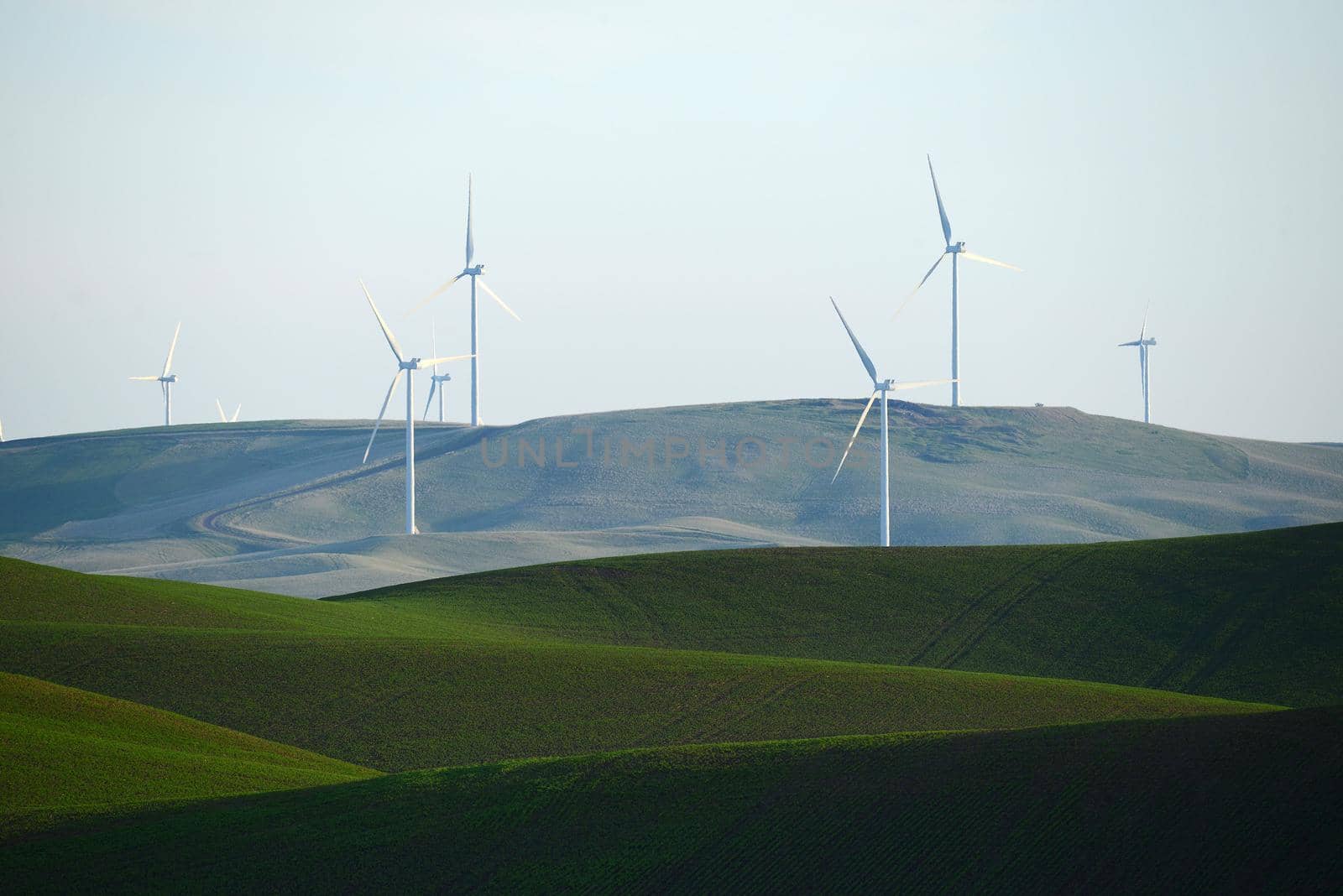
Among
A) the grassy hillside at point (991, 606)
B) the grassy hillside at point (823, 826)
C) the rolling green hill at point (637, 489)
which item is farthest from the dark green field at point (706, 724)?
the rolling green hill at point (637, 489)

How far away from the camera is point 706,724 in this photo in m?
24.9

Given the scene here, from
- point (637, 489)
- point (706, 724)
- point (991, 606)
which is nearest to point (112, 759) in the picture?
point (706, 724)

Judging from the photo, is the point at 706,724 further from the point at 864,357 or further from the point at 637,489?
the point at 637,489

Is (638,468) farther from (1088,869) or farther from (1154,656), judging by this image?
(1088,869)

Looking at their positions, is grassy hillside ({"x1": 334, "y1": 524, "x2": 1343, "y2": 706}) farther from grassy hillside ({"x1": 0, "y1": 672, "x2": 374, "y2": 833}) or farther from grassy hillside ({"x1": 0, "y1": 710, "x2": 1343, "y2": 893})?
grassy hillside ({"x1": 0, "y1": 710, "x2": 1343, "y2": 893})

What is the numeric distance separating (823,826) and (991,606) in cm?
2462

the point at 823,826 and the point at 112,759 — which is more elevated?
the point at 823,826

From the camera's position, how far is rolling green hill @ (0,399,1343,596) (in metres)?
96.5

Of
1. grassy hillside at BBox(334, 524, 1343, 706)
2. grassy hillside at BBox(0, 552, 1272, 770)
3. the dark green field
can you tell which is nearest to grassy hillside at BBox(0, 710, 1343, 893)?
the dark green field

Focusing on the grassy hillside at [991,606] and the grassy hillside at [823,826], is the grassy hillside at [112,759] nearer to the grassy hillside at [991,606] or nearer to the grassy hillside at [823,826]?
the grassy hillside at [823,826]

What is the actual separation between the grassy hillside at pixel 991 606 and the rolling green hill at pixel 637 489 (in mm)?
37488

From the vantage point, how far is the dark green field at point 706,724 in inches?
553

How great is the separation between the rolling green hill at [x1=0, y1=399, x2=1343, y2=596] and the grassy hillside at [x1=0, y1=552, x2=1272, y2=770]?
4833 centimetres

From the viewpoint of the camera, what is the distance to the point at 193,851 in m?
15.4
